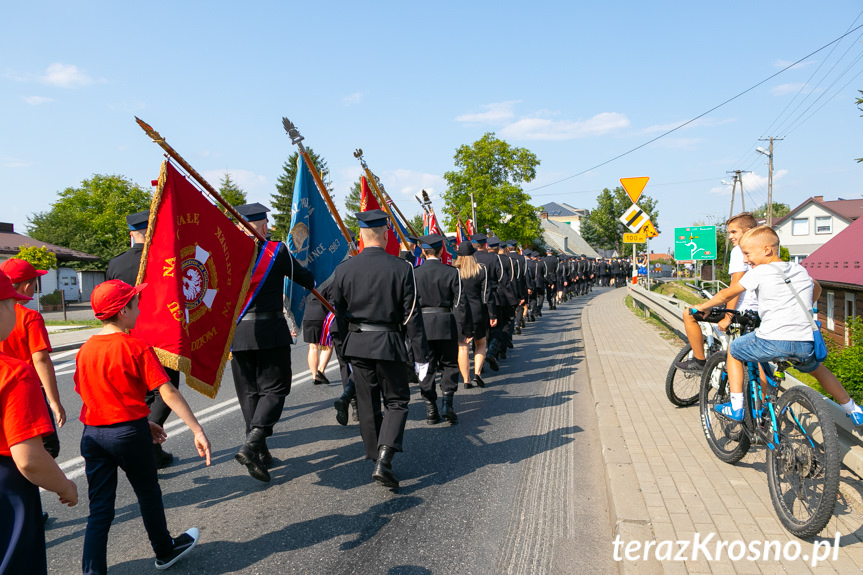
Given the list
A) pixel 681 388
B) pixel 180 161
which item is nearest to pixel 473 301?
pixel 681 388

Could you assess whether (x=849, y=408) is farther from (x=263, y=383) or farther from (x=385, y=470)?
(x=263, y=383)

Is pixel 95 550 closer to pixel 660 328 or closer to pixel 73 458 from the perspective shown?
pixel 73 458

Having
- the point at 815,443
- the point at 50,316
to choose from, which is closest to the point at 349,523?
the point at 815,443

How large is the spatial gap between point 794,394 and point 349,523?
288 cm

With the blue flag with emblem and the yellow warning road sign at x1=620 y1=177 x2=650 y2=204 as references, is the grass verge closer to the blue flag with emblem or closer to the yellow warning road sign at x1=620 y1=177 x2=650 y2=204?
the yellow warning road sign at x1=620 y1=177 x2=650 y2=204

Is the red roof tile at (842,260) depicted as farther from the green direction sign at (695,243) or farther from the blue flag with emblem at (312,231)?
the green direction sign at (695,243)

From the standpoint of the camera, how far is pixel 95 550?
3086 millimetres

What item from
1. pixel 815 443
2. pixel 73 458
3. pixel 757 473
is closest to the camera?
pixel 815 443

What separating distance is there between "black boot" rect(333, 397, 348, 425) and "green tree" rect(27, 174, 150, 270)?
51791mm

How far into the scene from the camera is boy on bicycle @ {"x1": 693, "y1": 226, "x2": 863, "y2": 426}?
3867 millimetres

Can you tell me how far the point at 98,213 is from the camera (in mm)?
57875

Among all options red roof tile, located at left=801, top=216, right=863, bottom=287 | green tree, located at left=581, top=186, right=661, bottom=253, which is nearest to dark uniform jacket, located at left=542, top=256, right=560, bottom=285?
red roof tile, located at left=801, top=216, right=863, bottom=287

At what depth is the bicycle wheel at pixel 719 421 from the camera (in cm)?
460

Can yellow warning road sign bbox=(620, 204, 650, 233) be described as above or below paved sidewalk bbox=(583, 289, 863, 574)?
above
